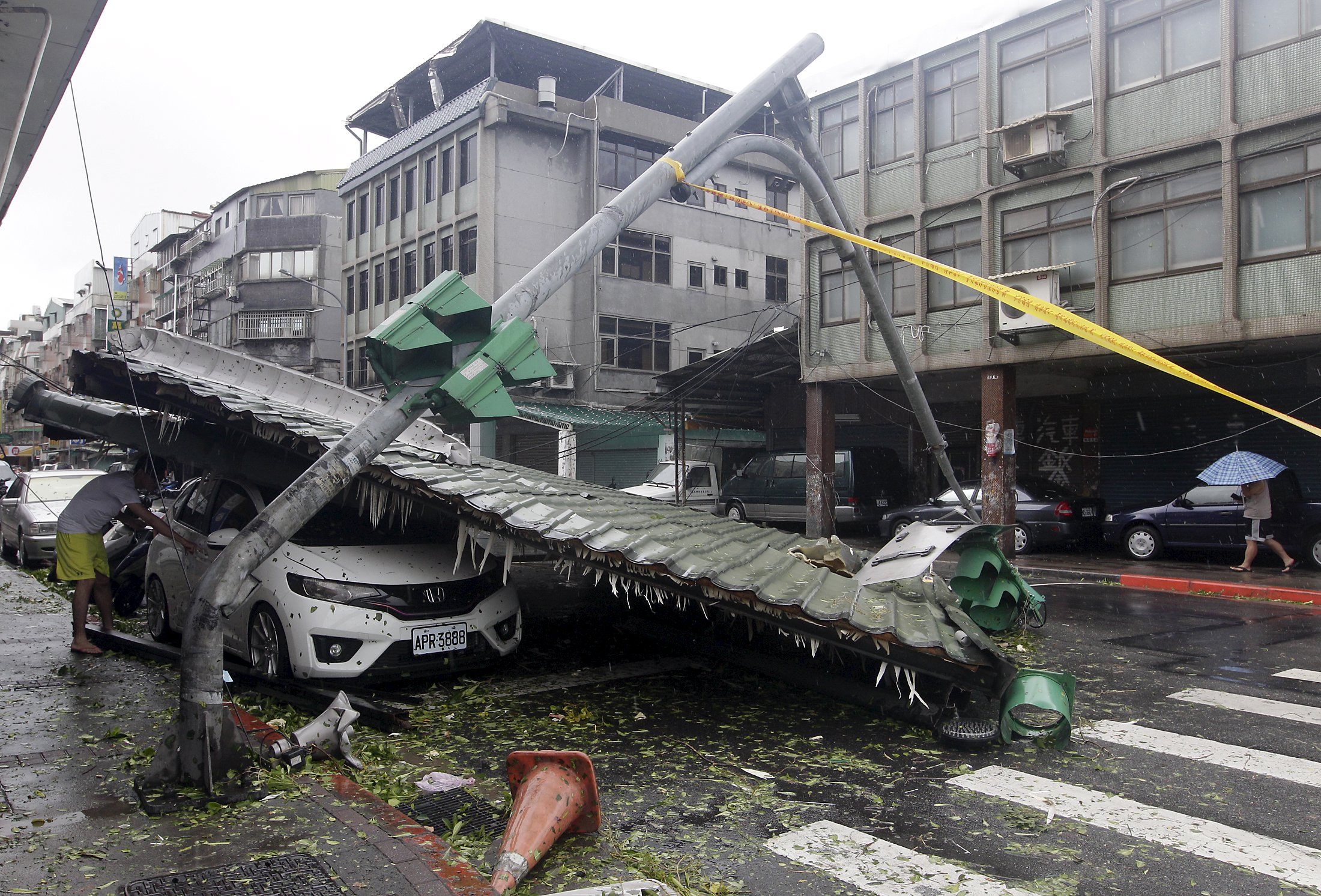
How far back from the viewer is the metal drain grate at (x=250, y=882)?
3359 millimetres

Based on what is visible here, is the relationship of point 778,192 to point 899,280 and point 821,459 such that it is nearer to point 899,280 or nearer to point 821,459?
point 899,280

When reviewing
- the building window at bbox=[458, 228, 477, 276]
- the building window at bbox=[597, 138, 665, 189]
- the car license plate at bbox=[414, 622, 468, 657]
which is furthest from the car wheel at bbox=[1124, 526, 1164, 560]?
the building window at bbox=[458, 228, 477, 276]

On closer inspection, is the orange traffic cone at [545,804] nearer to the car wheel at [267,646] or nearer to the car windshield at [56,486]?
the car wheel at [267,646]

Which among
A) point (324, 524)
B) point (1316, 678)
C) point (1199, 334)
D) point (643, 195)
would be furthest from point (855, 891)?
point (1199, 334)

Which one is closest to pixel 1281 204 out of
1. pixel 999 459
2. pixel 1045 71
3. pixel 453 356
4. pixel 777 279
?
pixel 1045 71

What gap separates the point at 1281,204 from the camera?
15.0m

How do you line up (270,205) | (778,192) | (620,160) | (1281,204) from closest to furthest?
1. (1281,204)
2. (620,160)
3. (778,192)
4. (270,205)

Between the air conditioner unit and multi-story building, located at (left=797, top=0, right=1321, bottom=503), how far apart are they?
1.9 inches

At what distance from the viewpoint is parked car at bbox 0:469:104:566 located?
14914mm

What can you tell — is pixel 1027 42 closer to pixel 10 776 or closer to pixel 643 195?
pixel 643 195

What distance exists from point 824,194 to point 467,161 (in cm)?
2780

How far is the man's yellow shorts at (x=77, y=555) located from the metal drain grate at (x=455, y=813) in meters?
5.11

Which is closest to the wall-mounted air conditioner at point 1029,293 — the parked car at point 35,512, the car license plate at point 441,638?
the car license plate at point 441,638

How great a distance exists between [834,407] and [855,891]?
2010 cm
